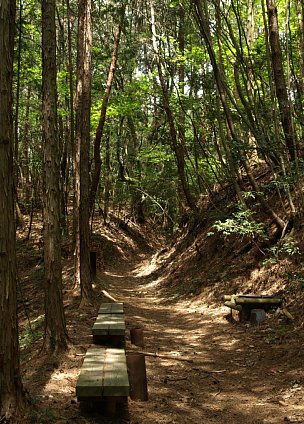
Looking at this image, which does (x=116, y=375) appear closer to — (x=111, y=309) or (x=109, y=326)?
(x=109, y=326)

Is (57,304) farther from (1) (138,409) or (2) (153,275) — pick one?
(2) (153,275)

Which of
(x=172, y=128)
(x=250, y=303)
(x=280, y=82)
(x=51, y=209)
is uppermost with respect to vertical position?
(x=172, y=128)

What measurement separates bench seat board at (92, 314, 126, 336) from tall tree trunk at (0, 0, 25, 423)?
2.60m

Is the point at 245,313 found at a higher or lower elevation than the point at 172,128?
lower

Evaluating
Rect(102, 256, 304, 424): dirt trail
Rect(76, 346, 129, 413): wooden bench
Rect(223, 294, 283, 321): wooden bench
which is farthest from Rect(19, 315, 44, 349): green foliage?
Rect(223, 294, 283, 321): wooden bench

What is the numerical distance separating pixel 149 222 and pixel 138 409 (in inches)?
1071

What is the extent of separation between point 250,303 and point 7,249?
5.95m

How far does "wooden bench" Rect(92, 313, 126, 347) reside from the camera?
630cm

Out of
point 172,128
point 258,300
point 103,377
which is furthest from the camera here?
point 172,128

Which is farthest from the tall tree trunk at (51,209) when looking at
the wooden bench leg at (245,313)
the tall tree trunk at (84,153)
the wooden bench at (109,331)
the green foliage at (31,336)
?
the wooden bench leg at (245,313)

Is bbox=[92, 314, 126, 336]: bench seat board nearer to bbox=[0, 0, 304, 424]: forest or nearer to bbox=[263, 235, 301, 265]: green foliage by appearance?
bbox=[0, 0, 304, 424]: forest

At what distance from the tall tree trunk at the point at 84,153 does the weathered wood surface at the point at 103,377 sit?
16.6 ft

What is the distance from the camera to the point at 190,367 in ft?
21.8

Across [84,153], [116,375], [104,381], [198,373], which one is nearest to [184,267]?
[84,153]
